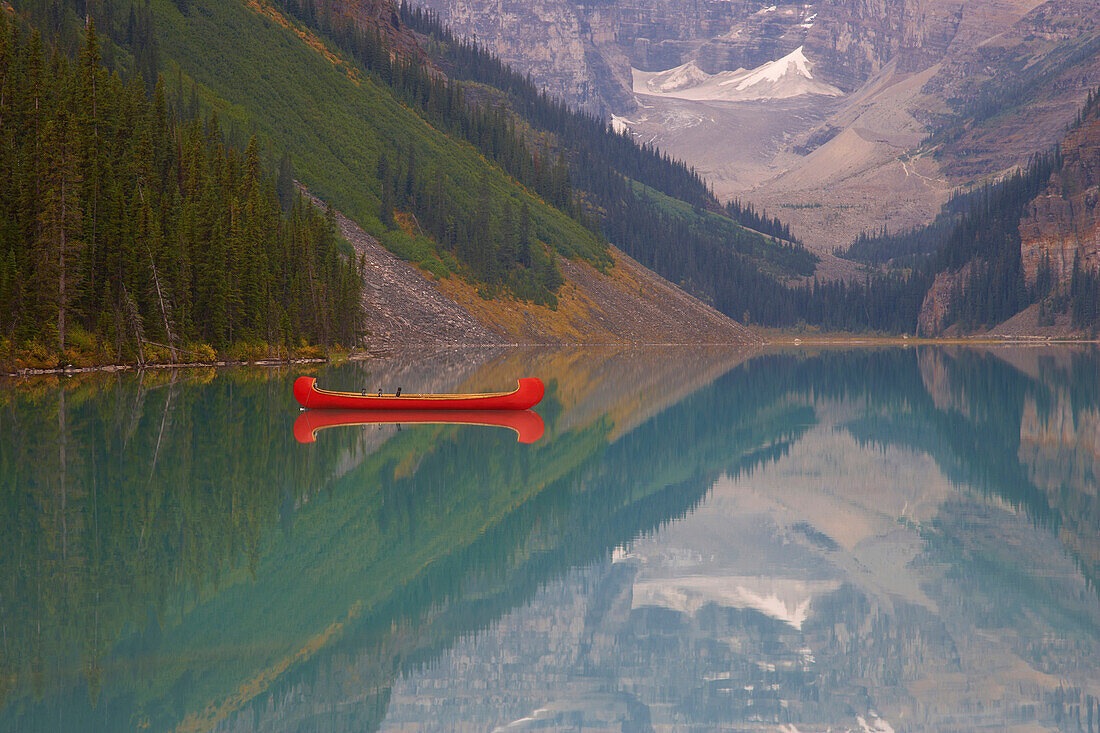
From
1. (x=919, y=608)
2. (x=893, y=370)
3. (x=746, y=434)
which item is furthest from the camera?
(x=893, y=370)

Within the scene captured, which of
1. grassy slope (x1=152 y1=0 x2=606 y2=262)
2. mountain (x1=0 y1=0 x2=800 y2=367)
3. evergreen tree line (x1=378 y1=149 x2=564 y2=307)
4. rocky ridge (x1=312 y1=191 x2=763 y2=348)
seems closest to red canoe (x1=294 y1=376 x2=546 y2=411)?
mountain (x1=0 y1=0 x2=800 y2=367)

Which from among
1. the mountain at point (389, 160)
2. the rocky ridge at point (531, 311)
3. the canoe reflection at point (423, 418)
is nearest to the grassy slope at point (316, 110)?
the mountain at point (389, 160)

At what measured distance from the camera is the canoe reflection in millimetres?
38897

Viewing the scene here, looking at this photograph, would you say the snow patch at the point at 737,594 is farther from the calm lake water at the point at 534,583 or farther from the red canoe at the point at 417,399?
the red canoe at the point at 417,399

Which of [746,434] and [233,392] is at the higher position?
[746,434]

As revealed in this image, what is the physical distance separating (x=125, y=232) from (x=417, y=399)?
34190mm

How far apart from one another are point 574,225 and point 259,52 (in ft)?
201

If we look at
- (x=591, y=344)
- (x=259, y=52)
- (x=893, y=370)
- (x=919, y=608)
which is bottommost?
(x=591, y=344)

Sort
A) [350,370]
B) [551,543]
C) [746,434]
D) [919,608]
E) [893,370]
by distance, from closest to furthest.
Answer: [919,608]
[551,543]
[746,434]
[350,370]
[893,370]

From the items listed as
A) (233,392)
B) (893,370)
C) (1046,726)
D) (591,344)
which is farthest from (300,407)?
(591,344)

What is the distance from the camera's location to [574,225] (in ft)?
597

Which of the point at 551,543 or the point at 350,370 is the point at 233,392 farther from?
the point at 551,543

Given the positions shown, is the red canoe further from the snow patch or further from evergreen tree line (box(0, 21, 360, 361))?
the snow patch

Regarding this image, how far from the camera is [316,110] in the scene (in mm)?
148125
